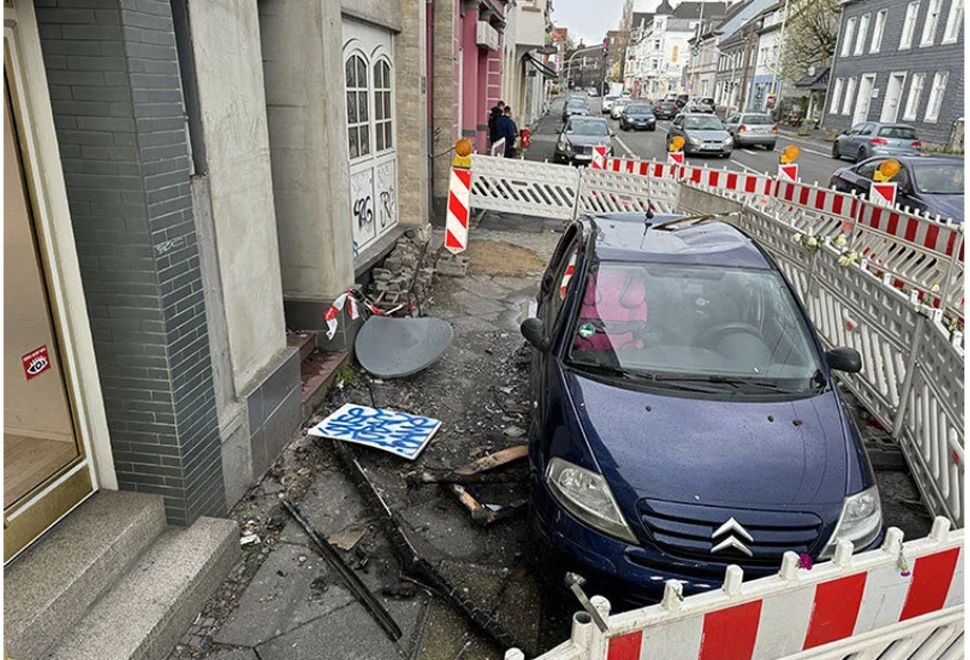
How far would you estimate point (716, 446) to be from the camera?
3.25 meters

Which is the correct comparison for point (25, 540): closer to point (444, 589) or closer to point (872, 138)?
point (444, 589)

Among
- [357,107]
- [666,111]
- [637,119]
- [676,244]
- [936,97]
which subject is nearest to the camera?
[676,244]

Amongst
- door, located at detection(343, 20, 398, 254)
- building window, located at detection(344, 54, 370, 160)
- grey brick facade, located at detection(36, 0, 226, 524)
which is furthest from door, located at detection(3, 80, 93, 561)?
building window, located at detection(344, 54, 370, 160)

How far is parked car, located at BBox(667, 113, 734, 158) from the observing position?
1047 inches

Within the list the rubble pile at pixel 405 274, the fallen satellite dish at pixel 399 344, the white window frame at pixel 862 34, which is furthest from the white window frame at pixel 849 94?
the fallen satellite dish at pixel 399 344

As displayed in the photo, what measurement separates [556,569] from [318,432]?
92.6 inches

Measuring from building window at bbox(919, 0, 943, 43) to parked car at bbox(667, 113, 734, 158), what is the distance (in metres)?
13.8

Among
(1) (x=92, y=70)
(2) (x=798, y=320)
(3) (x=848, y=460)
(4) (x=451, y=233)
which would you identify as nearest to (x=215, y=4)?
(1) (x=92, y=70)

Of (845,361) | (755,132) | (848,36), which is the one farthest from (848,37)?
(845,361)

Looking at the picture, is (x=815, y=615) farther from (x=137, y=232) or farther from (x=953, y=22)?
(x=953, y=22)

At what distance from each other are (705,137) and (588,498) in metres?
26.5

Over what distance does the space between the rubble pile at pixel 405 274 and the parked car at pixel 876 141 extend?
20973 millimetres

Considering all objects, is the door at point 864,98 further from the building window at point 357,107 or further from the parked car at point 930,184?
the building window at point 357,107

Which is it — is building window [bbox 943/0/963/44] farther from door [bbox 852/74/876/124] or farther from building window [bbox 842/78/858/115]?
building window [bbox 842/78/858/115]
